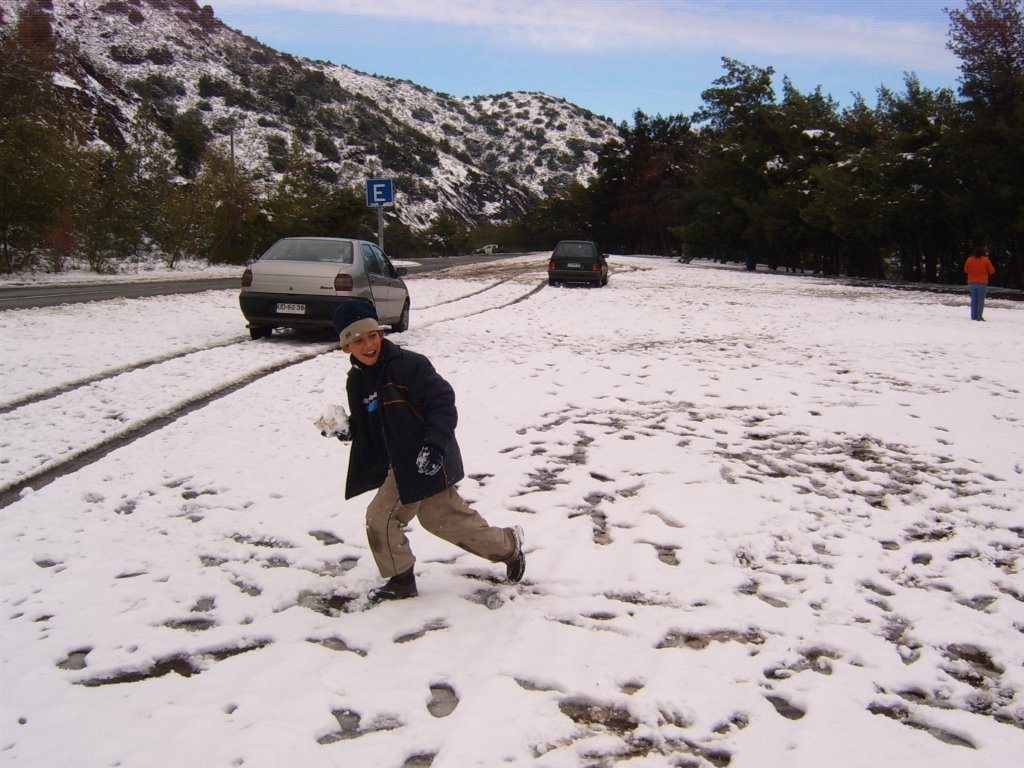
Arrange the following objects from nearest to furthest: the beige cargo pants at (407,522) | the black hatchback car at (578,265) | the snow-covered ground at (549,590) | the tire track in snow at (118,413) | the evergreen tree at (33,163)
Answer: the snow-covered ground at (549,590) < the beige cargo pants at (407,522) < the tire track in snow at (118,413) < the evergreen tree at (33,163) < the black hatchback car at (578,265)

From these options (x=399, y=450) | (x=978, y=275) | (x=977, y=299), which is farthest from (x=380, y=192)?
(x=399, y=450)

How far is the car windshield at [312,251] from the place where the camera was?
39.6 ft

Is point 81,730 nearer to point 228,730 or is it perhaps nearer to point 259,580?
point 228,730

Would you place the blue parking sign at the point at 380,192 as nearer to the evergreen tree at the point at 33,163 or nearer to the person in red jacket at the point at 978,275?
the person in red jacket at the point at 978,275

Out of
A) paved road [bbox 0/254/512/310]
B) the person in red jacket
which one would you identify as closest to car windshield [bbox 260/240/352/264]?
paved road [bbox 0/254/512/310]

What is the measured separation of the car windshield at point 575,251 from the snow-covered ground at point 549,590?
17666mm

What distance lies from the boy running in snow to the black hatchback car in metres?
22.4

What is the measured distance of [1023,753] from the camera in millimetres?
2754

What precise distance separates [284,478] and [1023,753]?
4734 millimetres

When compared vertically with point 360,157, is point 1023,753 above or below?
below

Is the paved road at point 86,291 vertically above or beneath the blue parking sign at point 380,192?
beneath

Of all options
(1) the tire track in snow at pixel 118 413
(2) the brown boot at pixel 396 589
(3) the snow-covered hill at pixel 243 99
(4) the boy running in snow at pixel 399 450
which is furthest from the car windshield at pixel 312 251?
(3) the snow-covered hill at pixel 243 99

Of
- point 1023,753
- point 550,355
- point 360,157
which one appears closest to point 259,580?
point 1023,753

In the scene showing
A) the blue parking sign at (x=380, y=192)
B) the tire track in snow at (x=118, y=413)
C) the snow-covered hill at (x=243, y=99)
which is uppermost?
the snow-covered hill at (x=243, y=99)
